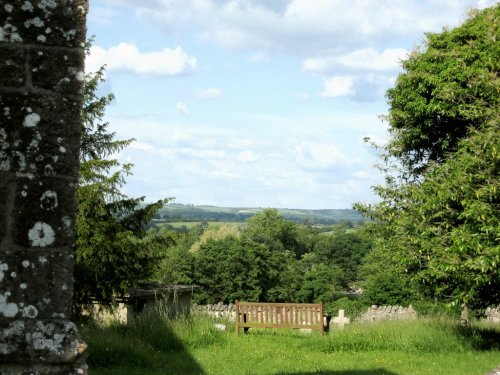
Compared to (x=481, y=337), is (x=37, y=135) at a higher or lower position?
higher

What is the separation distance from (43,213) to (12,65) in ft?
2.16

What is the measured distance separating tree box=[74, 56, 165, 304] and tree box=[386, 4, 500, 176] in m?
8.44

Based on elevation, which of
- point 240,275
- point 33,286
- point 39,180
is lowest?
point 240,275

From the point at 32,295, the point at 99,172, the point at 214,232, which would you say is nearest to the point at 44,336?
the point at 32,295

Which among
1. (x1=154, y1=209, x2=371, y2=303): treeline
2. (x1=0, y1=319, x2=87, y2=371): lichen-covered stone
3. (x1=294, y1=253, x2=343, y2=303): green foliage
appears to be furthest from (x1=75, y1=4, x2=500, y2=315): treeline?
(x1=294, y1=253, x2=343, y2=303): green foliage

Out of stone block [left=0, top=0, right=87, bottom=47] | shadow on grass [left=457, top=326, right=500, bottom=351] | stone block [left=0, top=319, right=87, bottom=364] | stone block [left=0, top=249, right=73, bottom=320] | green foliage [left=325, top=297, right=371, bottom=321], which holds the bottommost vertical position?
green foliage [left=325, top=297, right=371, bottom=321]

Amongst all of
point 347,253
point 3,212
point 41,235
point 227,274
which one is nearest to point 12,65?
point 3,212

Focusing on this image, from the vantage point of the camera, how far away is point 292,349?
582 inches

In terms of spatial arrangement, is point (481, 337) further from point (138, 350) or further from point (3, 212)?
point (3, 212)

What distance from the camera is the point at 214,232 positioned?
67.6 meters

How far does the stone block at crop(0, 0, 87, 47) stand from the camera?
2.84 metres

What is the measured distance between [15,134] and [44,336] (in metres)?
0.86

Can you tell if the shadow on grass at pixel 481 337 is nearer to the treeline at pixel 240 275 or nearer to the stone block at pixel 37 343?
the stone block at pixel 37 343

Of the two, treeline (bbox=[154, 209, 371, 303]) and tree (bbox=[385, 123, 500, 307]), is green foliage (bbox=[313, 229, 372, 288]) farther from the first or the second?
tree (bbox=[385, 123, 500, 307])
